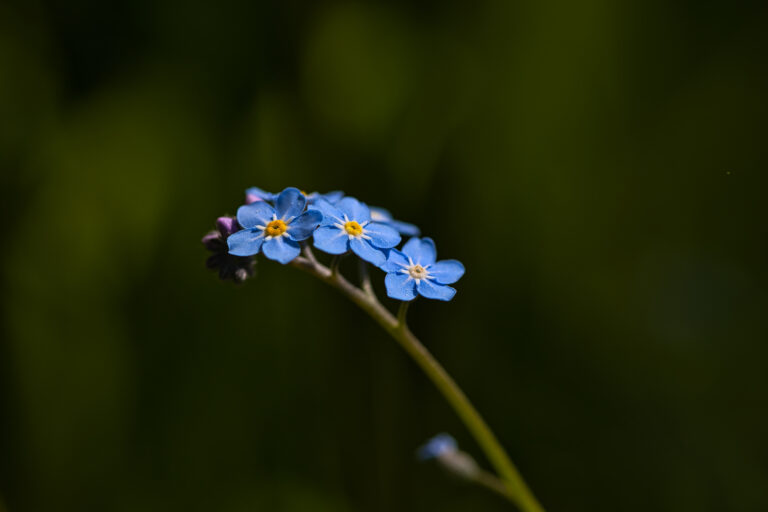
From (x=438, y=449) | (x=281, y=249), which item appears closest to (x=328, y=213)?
(x=281, y=249)

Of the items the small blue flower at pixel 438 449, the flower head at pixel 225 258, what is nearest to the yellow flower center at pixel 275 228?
the flower head at pixel 225 258

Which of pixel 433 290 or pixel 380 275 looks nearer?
pixel 433 290

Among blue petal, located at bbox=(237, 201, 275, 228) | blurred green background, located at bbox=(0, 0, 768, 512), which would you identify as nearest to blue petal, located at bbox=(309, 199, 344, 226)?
blue petal, located at bbox=(237, 201, 275, 228)

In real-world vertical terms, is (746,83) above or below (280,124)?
above

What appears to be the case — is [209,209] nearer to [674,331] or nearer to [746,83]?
[674,331]

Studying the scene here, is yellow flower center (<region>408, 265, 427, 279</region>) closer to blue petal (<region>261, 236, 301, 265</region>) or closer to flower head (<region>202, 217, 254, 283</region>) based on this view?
blue petal (<region>261, 236, 301, 265</region>)

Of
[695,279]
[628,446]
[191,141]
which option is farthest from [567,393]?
[191,141]

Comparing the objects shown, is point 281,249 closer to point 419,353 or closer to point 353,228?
point 353,228
